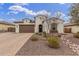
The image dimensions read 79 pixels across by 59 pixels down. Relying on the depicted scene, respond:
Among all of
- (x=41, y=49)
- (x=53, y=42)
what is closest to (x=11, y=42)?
(x=41, y=49)

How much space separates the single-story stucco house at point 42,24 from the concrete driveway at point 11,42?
11 centimetres

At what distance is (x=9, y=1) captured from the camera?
309cm

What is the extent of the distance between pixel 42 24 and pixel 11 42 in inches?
25.1

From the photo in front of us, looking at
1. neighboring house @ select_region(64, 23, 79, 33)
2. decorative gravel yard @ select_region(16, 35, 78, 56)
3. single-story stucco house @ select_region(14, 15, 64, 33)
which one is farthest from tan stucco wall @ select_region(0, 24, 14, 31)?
neighboring house @ select_region(64, 23, 79, 33)

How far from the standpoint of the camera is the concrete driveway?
9.86 feet

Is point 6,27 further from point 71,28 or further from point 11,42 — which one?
point 71,28

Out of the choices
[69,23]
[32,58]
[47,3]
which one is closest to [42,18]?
[47,3]

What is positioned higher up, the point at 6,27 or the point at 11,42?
the point at 6,27

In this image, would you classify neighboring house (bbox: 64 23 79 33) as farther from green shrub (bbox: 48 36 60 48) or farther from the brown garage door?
the brown garage door

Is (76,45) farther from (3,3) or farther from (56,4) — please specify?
(3,3)

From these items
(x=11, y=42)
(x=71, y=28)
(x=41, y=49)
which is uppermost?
(x=71, y=28)

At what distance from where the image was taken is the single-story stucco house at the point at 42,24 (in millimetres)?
3119

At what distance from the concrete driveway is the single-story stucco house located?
111 mm

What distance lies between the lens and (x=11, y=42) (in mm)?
3070
